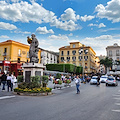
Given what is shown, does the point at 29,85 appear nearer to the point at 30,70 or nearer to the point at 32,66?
the point at 30,70

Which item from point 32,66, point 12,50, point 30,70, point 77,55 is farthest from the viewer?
point 77,55

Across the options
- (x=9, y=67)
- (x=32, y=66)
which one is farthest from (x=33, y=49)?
(x=9, y=67)

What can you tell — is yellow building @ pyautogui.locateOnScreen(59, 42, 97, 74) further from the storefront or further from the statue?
the statue

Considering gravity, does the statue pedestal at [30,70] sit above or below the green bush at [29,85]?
above

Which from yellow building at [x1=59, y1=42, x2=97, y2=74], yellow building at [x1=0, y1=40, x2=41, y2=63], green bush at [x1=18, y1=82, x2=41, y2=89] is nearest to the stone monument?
green bush at [x1=18, y1=82, x2=41, y2=89]

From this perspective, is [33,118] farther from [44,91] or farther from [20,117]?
[44,91]

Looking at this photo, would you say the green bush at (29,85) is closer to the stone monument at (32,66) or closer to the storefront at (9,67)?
the stone monument at (32,66)

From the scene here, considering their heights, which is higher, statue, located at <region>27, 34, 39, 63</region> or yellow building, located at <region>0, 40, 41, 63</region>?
yellow building, located at <region>0, 40, 41, 63</region>

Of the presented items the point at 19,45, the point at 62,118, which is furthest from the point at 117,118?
the point at 19,45

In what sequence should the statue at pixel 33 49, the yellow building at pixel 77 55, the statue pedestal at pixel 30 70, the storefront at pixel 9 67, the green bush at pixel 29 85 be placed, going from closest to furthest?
the green bush at pixel 29 85, the statue pedestal at pixel 30 70, the statue at pixel 33 49, the storefront at pixel 9 67, the yellow building at pixel 77 55

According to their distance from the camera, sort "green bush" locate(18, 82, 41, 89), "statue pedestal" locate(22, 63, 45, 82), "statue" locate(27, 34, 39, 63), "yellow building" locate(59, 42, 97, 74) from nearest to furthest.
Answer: "green bush" locate(18, 82, 41, 89) → "statue pedestal" locate(22, 63, 45, 82) → "statue" locate(27, 34, 39, 63) → "yellow building" locate(59, 42, 97, 74)

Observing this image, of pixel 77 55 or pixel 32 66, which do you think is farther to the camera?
pixel 77 55

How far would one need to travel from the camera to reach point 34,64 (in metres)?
13.1

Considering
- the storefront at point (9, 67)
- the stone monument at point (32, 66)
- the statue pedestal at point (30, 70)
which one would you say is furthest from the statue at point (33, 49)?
the storefront at point (9, 67)
